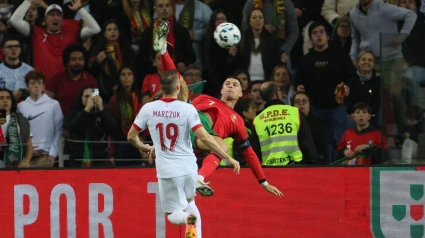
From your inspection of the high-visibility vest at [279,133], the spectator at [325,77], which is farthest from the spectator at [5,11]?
the high-visibility vest at [279,133]

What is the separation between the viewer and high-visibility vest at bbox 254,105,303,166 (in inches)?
599

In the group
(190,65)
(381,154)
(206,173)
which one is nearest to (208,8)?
(190,65)

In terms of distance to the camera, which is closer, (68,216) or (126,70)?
(68,216)

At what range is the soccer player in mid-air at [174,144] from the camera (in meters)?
12.4

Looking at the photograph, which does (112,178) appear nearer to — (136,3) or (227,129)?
(227,129)

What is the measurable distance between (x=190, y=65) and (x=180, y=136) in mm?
5311

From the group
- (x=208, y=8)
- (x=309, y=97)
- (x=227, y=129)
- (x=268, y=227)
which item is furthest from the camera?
(x=208, y=8)

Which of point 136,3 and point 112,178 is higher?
point 136,3

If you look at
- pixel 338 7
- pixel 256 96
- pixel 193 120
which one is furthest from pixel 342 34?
pixel 193 120

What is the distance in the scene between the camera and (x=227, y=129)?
543 inches

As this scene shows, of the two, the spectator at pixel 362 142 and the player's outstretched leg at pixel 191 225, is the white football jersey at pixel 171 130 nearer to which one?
the player's outstretched leg at pixel 191 225

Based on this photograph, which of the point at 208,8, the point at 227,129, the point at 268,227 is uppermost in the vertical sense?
the point at 208,8

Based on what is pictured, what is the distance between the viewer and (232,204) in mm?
14797

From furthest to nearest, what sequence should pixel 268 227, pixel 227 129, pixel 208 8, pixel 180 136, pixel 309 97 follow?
pixel 208 8, pixel 309 97, pixel 268 227, pixel 227 129, pixel 180 136
